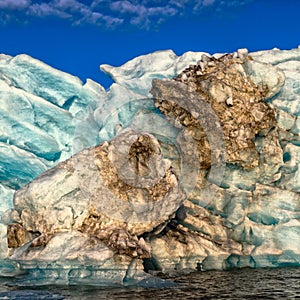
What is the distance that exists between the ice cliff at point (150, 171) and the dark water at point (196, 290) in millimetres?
1266

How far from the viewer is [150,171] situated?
52.6 feet

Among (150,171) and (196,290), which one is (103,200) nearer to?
(150,171)

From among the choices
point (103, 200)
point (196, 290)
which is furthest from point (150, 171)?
point (196, 290)

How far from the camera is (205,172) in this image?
20.6 m

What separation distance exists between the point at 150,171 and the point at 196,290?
485 cm

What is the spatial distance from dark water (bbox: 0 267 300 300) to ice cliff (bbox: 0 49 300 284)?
1266 millimetres

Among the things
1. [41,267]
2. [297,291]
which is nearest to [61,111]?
[41,267]

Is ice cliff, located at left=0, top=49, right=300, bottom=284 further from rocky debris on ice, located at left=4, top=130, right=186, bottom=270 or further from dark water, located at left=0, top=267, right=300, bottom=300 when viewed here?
dark water, located at left=0, top=267, right=300, bottom=300

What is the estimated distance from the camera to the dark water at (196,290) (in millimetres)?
11359

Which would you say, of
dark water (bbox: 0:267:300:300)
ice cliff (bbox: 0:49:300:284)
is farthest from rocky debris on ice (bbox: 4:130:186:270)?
dark water (bbox: 0:267:300:300)

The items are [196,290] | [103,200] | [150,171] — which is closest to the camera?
[196,290]

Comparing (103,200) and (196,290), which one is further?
(103,200)

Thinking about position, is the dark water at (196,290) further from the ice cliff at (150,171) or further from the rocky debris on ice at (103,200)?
the rocky debris on ice at (103,200)

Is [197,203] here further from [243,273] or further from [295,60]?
[295,60]
